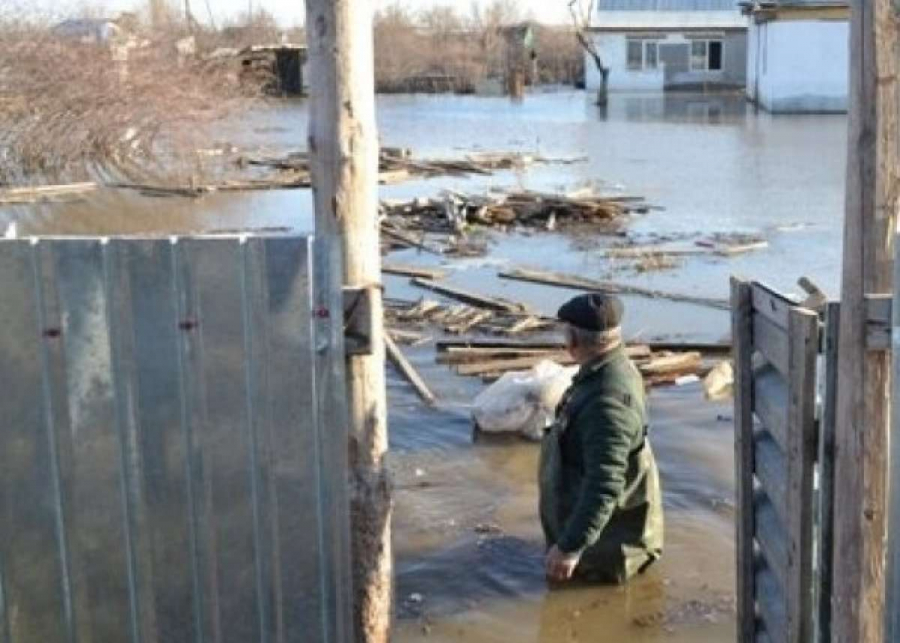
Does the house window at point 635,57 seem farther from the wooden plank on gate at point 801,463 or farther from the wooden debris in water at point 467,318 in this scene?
the wooden plank on gate at point 801,463

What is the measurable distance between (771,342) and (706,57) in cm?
6065

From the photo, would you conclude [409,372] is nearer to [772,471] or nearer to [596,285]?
[596,285]

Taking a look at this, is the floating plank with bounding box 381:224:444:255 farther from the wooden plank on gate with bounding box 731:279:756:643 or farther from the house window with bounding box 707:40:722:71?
the house window with bounding box 707:40:722:71

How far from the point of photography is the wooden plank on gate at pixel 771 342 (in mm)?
3971

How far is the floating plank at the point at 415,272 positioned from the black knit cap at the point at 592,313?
10.4 metres

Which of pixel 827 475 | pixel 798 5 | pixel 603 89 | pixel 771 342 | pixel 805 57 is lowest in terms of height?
pixel 827 475

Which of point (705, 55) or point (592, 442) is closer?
point (592, 442)

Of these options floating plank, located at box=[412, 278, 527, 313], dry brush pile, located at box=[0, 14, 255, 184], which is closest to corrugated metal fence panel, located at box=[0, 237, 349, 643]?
floating plank, located at box=[412, 278, 527, 313]

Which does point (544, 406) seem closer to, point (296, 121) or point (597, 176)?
point (597, 176)

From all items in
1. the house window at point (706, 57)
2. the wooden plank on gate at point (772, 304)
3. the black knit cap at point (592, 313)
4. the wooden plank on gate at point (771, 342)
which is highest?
the house window at point (706, 57)

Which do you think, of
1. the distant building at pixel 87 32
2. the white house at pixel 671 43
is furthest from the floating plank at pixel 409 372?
the white house at pixel 671 43

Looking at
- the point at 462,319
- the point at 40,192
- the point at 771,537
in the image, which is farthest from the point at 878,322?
the point at 40,192

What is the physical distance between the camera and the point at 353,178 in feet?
13.7

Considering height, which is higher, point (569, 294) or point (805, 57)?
point (805, 57)
